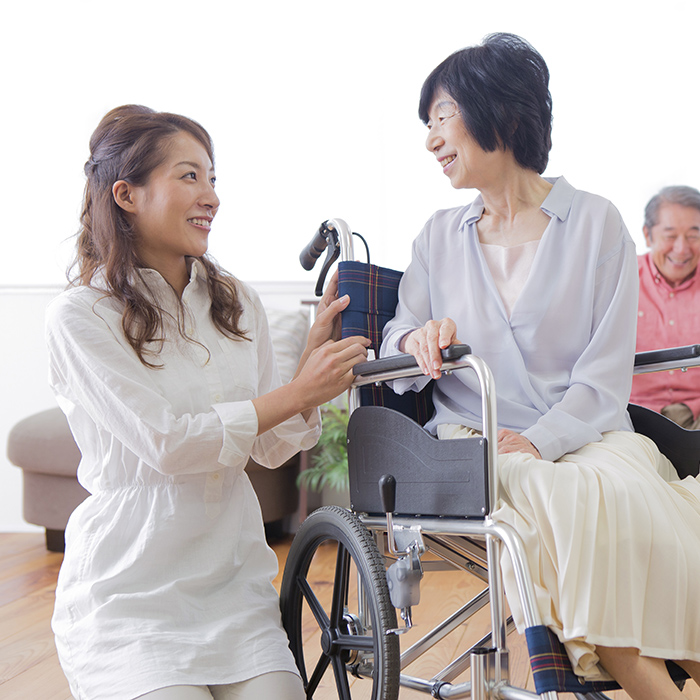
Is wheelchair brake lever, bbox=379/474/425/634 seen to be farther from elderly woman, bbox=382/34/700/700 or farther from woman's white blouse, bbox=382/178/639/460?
woman's white blouse, bbox=382/178/639/460

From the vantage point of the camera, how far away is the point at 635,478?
1.06m

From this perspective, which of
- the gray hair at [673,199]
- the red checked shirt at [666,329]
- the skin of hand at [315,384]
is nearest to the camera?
the skin of hand at [315,384]

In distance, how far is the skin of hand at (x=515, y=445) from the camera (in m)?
1.20

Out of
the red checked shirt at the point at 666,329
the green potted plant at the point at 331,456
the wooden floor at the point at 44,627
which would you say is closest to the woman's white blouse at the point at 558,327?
the wooden floor at the point at 44,627

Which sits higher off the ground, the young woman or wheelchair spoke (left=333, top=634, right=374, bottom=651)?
the young woman

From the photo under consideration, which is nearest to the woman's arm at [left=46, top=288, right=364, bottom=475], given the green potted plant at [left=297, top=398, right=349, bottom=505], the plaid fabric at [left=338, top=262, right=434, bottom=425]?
the plaid fabric at [left=338, top=262, right=434, bottom=425]

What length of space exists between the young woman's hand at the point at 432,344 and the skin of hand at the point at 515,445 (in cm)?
16

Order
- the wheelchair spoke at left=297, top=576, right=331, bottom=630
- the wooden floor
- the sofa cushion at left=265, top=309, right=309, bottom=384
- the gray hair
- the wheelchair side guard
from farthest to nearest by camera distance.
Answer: the sofa cushion at left=265, top=309, right=309, bottom=384
the gray hair
the wooden floor
the wheelchair spoke at left=297, top=576, right=331, bottom=630
the wheelchair side guard

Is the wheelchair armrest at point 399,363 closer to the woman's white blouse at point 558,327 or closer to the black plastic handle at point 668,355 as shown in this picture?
the woman's white blouse at point 558,327

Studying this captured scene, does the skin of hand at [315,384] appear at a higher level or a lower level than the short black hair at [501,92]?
lower

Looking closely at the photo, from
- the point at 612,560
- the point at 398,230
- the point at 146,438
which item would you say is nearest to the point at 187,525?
the point at 146,438

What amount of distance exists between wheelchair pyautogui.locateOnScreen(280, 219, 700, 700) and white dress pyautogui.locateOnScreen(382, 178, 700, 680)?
35 millimetres

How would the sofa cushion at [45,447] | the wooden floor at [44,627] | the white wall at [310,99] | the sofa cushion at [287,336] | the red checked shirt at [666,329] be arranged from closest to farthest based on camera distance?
the wooden floor at [44,627] → the red checked shirt at [666,329] → the sofa cushion at [45,447] → the sofa cushion at [287,336] → the white wall at [310,99]

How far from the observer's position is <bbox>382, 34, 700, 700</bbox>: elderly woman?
0.98 m
